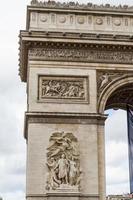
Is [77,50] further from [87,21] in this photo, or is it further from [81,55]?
[87,21]

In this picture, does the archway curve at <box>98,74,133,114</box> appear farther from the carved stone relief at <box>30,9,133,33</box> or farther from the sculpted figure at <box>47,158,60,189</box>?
the sculpted figure at <box>47,158,60,189</box>

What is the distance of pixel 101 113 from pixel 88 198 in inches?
123

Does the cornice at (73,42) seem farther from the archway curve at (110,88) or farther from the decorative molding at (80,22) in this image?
the archway curve at (110,88)

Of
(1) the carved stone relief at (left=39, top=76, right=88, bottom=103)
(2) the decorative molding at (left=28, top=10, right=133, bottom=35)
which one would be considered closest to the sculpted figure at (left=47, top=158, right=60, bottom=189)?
(1) the carved stone relief at (left=39, top=76, right=88, bottom=103)

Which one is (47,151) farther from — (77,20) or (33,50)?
(77,20)

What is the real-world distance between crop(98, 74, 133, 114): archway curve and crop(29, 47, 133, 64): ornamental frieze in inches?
26.6

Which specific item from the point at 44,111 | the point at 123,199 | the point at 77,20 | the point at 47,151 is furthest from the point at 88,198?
the point at 123,199

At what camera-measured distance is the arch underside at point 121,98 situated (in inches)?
859

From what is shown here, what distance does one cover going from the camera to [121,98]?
23.7 metres

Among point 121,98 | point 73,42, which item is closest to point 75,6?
point 73,42

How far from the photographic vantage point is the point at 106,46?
2130 centimetres

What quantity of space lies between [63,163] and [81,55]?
4.17 meters

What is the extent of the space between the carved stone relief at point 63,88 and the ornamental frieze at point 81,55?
29.5 inches

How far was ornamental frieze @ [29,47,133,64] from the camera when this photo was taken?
68.8 feet
